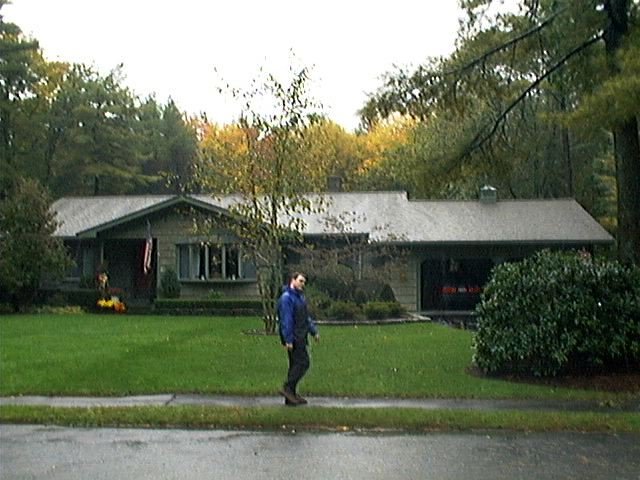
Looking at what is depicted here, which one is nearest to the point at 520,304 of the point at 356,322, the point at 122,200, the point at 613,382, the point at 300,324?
the point at 613,382

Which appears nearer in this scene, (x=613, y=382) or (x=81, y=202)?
(x=613, y=382)

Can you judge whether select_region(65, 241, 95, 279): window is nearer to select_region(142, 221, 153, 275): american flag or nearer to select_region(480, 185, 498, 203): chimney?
select_region(142, 221, 153, 275): american flag

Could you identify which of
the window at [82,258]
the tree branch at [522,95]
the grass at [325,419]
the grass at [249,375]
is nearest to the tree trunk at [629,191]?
the tree branch at [522,95]

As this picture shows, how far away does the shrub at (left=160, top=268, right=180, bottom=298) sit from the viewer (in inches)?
1350

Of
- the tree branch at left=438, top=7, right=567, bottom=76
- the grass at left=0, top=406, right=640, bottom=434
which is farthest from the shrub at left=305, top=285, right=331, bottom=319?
the grass at left=0, top=406, right=640, bottom=434

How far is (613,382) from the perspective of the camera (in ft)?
Answer: 50.4

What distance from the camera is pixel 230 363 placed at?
1752cm

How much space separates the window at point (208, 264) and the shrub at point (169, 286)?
3.33 ft

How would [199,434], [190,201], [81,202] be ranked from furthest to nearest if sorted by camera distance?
[81,202] < [190,201] < [199,434]

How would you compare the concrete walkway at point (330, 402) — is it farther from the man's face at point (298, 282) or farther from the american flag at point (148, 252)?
the american flag at point (148, 252)

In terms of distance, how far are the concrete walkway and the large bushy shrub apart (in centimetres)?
166

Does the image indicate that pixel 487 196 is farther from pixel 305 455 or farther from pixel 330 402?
pixel 305 455

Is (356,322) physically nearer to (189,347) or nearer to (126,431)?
(189,347)

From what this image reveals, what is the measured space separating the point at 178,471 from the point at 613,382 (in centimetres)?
874
